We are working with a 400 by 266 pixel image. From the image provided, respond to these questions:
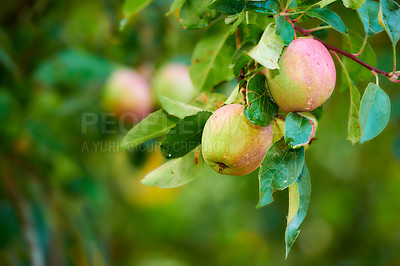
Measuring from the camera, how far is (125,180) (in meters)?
2.77

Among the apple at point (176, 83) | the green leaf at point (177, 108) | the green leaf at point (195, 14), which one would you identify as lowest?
the apple at point (176, 83)

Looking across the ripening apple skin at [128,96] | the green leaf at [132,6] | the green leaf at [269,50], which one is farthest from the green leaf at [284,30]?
the ripening apple skin at [128,96]

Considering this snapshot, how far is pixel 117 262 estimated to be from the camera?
289 centimetres

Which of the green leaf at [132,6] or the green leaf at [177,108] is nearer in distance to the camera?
the green leaf at [177,108]

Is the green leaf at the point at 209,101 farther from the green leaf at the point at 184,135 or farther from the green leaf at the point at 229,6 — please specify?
the green leaf at the point at 229,6

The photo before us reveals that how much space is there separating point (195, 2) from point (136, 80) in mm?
895

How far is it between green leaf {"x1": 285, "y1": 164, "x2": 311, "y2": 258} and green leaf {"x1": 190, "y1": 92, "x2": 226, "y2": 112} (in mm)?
205

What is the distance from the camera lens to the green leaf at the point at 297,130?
0.62m

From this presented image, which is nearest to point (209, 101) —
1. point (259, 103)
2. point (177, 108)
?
point (177, 108)

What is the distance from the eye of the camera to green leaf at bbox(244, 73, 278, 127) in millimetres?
631

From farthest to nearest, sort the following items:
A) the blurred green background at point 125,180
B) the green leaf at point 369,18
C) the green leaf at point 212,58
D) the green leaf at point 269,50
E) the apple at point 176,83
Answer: the blurred green background at point 125,180 < the apple at point 176,83 < the green leaf at point 212,58 < the green leaf at point 369,18 < the green leaf at point 269,50

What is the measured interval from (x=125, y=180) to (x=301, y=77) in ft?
7.35

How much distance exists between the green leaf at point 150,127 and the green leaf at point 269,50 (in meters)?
0.21

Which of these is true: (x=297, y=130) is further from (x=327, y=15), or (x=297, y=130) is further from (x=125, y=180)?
(x=125, y=180)
